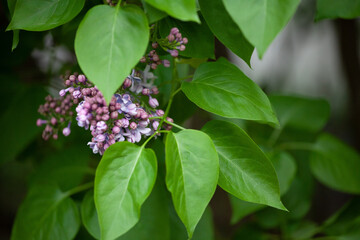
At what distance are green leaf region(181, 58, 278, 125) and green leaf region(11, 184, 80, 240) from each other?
0.36 m

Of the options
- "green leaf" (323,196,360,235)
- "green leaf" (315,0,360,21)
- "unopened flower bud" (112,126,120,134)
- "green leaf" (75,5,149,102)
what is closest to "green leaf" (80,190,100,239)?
"unopened flower bud" (112,126,120,134)

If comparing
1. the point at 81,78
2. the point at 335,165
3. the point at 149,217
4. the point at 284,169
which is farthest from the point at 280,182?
the point at 81,78

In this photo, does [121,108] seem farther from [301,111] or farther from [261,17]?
[301,111]

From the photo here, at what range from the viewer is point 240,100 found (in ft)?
1.60

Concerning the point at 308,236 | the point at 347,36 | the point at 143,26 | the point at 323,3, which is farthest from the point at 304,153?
the point at 143,26

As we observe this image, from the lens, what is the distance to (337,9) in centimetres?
60

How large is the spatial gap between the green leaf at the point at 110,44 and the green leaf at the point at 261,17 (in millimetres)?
108

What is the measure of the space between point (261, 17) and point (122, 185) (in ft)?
0.84

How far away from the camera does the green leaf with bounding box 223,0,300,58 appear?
1.19 ft

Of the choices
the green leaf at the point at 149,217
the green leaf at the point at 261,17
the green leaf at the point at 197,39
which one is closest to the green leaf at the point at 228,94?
the green leaf at the point at 197,39

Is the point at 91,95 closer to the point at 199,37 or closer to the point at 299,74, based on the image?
the point at 199,37

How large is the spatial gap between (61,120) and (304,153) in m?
0.77

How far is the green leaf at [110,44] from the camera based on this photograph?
1.23 feet

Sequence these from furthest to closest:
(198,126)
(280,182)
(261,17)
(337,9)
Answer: (198,126)
(280,182)
(337,9)
(261,17)
